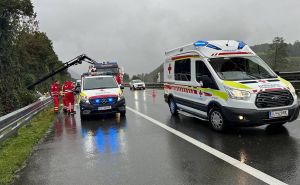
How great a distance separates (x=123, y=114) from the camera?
46.9ft

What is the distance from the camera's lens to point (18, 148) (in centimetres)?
843

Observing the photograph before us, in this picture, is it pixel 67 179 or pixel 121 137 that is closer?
pixel 67 179

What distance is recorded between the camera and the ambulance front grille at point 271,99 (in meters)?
8.18

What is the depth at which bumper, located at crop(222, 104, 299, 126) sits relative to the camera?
26.7 ft

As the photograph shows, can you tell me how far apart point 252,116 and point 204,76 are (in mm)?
1930

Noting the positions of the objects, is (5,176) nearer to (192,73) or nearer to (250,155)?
(250,155)

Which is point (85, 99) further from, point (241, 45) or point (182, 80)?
point (241, 45)

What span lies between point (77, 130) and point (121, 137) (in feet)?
7.95

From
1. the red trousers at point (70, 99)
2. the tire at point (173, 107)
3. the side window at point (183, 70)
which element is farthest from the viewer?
the red trousers at point (70, 99)

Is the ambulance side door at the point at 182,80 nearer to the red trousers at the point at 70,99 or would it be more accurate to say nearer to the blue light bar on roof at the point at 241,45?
the blue light bar on roof at the point at 241,45

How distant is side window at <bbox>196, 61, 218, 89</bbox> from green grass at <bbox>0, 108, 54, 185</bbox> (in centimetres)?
476

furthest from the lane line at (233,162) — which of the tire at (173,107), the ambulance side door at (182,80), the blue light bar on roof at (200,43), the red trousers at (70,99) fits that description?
the red trousers at (70,99)

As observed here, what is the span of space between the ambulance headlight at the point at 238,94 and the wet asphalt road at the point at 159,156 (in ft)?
3.12

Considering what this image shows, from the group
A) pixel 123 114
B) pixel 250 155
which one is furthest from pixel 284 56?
pixel 250 155
